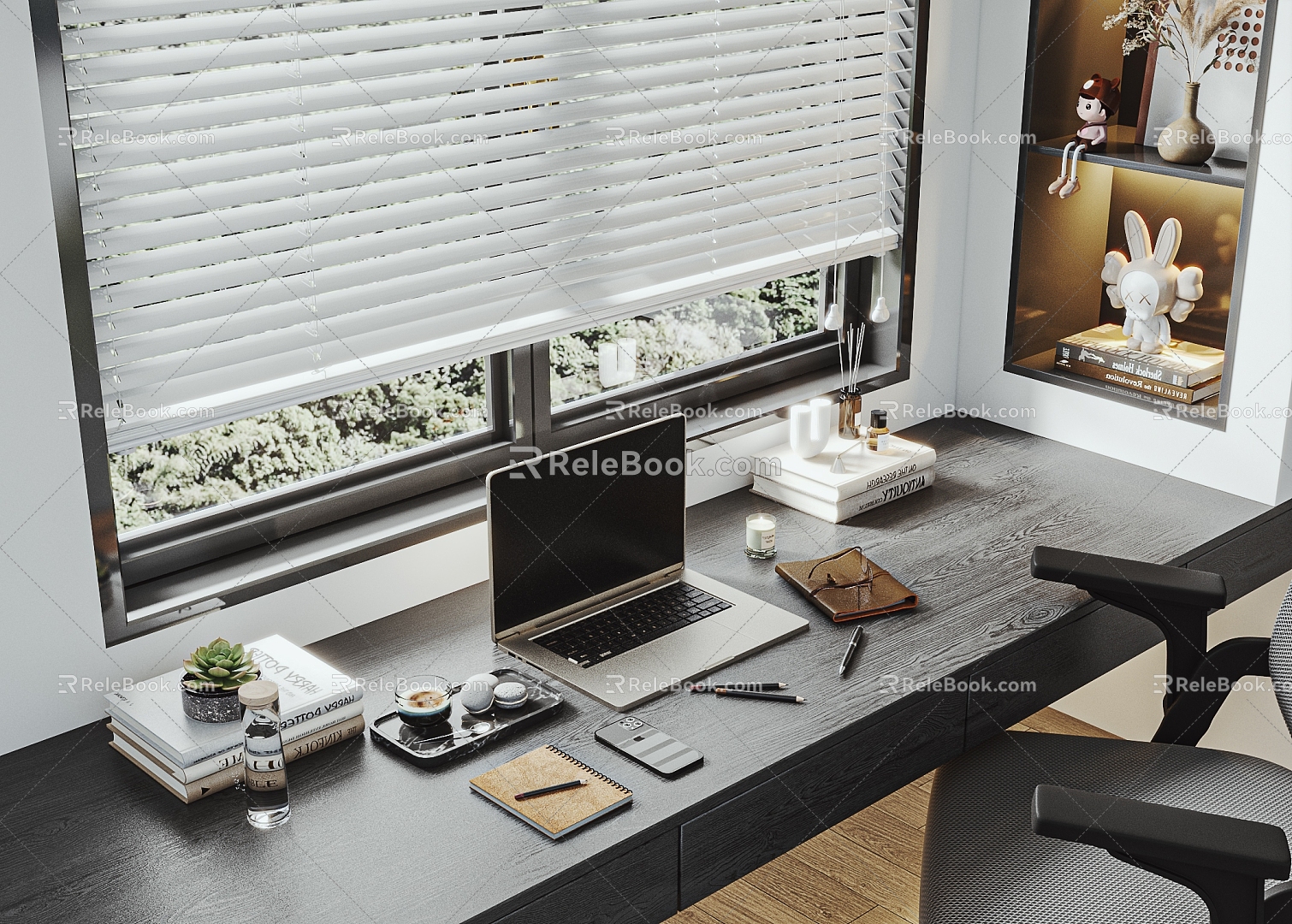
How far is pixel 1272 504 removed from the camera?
2.41 m

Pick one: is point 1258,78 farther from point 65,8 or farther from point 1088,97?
point 65,8

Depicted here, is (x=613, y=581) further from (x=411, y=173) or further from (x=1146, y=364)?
(x=1146, y=364)

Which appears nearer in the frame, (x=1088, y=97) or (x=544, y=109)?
(x=544, y=109)

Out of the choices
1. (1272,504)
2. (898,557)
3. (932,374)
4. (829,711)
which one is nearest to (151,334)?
(829,711)

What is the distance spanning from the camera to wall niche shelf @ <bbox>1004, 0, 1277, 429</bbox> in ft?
8.27

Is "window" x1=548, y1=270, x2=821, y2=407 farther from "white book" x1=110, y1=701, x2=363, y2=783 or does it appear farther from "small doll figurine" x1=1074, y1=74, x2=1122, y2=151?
"white book" x1=110, y1=701, x2=363, y2=783

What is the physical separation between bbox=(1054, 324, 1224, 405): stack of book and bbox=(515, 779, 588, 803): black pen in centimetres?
154

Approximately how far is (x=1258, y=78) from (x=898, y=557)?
104cm

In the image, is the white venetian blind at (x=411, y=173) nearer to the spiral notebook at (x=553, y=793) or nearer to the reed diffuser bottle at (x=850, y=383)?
the reed diffuser bottle at (x=850, y=383)

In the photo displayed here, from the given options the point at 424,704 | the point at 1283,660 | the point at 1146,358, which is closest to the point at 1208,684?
the point at 1283,660

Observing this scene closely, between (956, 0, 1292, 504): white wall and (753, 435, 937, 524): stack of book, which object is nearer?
(956, 0, 1292, 504): white wall

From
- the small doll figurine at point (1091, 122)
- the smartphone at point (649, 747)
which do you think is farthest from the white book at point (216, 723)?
the small doll figurine at point (1091, 122)

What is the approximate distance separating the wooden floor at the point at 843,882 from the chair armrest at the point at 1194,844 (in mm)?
1024

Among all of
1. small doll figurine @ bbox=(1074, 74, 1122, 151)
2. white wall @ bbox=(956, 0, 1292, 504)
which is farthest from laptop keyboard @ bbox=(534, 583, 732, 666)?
small doll figurine @ bbox=(1074, 74, 1122, 151)
